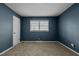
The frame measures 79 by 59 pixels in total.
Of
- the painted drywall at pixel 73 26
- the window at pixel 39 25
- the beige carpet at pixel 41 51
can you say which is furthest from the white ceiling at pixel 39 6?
the window at pixel 39 25

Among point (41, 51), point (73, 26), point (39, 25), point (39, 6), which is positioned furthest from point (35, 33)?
point (73, 26)

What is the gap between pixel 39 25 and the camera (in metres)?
7.97

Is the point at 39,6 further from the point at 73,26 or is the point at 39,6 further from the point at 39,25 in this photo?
the point at 39,25

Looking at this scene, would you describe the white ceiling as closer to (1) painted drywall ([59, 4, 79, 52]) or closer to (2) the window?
(1) painted drywall ([59, 4, 79, 52])

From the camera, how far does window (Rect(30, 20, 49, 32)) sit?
26.1 feet

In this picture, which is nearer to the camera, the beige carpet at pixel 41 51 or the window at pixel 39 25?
the beige carpet at pixel 41 51

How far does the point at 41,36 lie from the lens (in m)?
7.91

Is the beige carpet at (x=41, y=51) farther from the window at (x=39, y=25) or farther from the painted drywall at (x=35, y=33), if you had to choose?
the window at (x=39, y=25)

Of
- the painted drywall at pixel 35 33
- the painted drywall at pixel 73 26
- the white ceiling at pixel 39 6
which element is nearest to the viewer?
the painted drywall at pixel 73 26

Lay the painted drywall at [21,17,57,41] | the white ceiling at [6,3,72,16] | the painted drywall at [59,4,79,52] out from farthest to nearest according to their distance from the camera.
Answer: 1. the painted drywall at [21,17,57,41]
2. the white ceiling at [6,3,72,16]
3. the painted drywall at [59,4,79,52]

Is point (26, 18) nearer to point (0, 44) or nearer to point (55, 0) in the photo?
point (0, 44)

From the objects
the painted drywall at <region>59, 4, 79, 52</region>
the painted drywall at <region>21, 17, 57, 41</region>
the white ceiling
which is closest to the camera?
the painted drywall at <region>59, 4, 79, 52</region>

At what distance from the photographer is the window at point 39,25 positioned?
7.95 metres

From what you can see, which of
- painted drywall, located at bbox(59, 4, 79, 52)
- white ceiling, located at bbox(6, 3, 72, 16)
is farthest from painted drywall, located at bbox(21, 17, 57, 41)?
painted drywall, located at bbox(59, 4, 79, 52)
